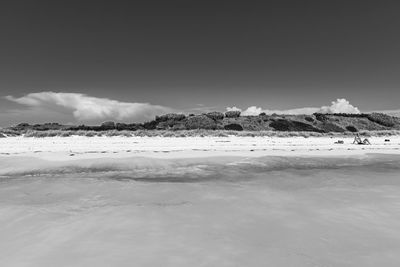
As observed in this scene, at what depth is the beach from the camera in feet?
15.3

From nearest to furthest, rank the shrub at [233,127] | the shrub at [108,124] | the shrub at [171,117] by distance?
the shrub at [108,124] → the shrub at [233,127] → the shrub at [171,117]

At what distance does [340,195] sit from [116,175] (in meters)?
7.30

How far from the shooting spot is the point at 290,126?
57.0 m

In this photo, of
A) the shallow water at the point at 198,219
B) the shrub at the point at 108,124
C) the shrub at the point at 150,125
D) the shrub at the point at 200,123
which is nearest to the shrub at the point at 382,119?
the shrub at the point at 200,123

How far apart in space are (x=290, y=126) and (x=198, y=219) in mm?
53054

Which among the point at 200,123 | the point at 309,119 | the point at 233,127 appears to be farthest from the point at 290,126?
the point at 200,123

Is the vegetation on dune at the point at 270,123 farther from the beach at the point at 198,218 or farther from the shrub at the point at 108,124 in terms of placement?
the beach at the point at 198,218

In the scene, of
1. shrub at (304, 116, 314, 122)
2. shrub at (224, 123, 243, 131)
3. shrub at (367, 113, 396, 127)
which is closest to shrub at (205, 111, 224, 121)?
shrub at (224, 123, 243, 131)

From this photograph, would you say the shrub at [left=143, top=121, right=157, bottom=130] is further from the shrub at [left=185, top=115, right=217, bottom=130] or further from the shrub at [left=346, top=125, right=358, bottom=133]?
the shrub at [left=346, top=125, right=358, bottom=133]

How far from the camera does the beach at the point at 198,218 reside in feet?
15.3

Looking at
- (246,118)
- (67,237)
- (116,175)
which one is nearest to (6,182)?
(116,175)

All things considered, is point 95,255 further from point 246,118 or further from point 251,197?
point 246,118

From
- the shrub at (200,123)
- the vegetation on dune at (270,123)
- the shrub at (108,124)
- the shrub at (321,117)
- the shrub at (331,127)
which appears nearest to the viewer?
the shrub at (108,124)

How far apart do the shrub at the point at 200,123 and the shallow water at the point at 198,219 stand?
139ft
